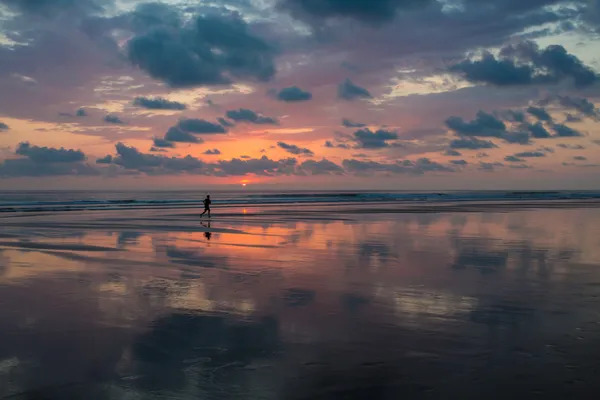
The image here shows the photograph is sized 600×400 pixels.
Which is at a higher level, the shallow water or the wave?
the wave

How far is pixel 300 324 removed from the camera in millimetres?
8969

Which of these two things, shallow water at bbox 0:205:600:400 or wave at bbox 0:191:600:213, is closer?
shallow water at bbox 0:205:600:400

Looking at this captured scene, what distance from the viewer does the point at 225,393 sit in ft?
19.6

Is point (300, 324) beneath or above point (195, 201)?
beneath

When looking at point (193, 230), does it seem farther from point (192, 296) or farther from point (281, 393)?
point (281, 393)

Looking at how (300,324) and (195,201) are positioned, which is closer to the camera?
(300,324)

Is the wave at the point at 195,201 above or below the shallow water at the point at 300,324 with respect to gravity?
above

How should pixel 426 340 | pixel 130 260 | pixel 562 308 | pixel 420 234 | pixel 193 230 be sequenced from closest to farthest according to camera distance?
pixel 426 340 → pixel 562 308 → pixel 130 260 → pixel 420 234 → pixel 193 230

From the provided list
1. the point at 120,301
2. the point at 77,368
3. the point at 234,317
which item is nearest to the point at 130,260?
the point at 120,301

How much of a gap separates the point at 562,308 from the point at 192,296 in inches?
301

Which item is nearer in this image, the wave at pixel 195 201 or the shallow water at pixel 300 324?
the shallow water at pixel 300 324

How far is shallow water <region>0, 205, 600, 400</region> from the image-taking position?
6.29m

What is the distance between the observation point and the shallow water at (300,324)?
6.29m

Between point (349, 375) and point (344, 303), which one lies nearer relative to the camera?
point (349, 375)
